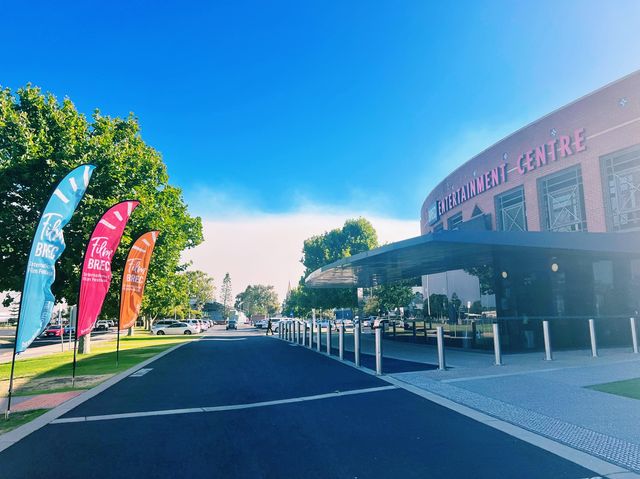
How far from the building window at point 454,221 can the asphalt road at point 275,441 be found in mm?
33152

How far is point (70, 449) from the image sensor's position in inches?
217

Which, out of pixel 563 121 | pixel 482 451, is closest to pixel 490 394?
pixel 482 451

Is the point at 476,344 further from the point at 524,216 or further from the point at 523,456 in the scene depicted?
the point at 524,216

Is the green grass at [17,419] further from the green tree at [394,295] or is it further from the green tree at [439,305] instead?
the green tree at [394,295]

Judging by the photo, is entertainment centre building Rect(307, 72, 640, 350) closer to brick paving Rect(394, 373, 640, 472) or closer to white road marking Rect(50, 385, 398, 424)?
brick paving Rect(394, 373, 640, 472)

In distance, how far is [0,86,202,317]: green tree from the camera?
17.3 m

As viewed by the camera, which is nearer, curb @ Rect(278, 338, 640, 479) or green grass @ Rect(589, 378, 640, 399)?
curb @ Rect(278, 338, 640, 479)

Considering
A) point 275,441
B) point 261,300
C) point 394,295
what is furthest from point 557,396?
point 261,300

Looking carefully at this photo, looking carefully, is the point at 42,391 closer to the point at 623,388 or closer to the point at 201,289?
the point at 623,388

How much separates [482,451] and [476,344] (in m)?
12.7

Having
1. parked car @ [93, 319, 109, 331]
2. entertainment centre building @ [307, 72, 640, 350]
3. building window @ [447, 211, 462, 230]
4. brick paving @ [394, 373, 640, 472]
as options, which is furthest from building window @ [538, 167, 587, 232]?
parked car @ [93, 319, 109, 331]

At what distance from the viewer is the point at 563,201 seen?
27.8 m

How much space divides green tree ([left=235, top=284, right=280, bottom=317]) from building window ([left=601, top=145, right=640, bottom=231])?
118526 mm

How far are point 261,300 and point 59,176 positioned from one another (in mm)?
123756
